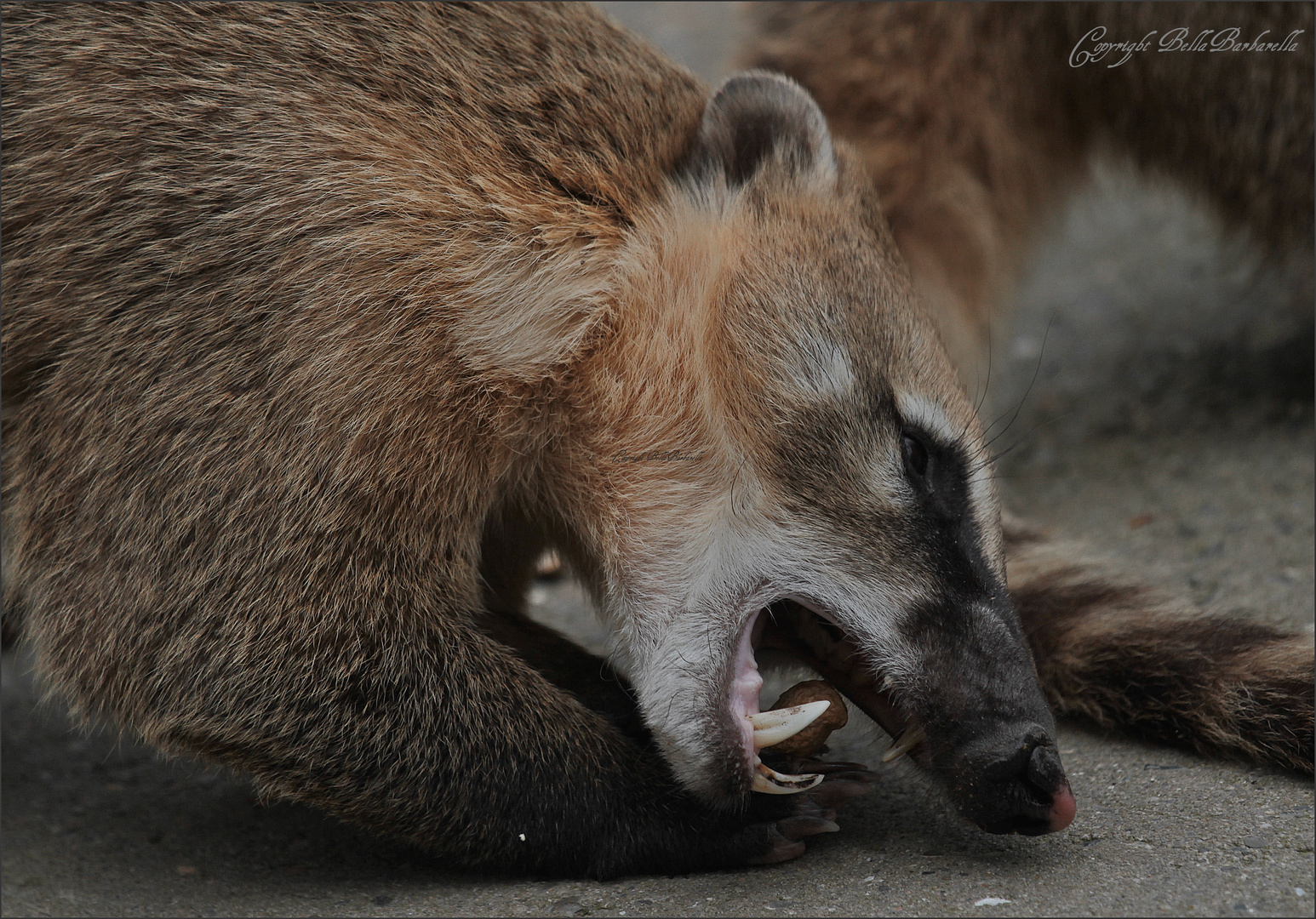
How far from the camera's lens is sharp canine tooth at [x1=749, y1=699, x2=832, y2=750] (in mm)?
2762

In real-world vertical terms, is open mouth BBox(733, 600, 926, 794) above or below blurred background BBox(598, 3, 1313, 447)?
below

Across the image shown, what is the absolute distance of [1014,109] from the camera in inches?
191

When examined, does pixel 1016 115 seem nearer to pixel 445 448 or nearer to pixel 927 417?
pixel 927 417

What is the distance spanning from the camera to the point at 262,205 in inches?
112

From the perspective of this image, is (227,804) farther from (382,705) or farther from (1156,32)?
(1156,32)

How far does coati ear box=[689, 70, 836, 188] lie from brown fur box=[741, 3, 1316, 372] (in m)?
1.25

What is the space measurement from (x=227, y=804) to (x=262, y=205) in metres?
1.87

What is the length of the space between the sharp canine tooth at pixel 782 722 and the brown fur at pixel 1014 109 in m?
2.07

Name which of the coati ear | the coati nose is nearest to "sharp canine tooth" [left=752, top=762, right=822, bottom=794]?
the coati nose

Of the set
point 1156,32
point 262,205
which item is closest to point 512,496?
point 262,205

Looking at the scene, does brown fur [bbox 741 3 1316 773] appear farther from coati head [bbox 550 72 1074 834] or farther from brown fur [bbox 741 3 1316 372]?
coati head [bbox 550 72 1074 834]

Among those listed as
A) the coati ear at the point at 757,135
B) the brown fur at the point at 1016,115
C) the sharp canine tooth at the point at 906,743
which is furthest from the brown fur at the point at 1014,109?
the sharp canine tooth at the point at 906,743

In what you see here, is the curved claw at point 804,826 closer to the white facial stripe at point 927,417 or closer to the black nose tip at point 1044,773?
the black nose tip at point 1044,773

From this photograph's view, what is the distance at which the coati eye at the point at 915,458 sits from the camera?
2.99 meters
